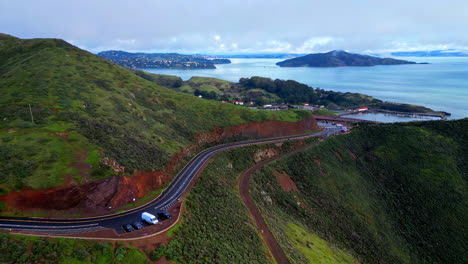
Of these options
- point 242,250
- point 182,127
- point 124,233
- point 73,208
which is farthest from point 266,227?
point 182,127

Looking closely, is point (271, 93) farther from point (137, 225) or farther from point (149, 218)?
point (137, 225)

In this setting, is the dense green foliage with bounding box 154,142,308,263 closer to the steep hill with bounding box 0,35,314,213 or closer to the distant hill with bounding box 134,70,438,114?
the steep hill with bounding box 0,35,314,213

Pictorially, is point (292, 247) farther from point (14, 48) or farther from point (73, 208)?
point (14, 48)

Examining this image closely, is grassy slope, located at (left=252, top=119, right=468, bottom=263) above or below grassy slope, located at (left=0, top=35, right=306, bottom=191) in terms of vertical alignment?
below

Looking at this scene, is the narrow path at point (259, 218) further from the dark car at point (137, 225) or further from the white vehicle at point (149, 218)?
the dark car at point (137, 225)

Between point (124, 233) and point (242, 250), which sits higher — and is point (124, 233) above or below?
above

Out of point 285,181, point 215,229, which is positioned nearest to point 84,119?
point 215,229

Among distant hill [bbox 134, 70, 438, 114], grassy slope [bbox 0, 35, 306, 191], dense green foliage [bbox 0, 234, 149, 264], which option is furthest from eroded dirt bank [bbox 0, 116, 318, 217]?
distant hill [bbox 134, 70, 438, 114]
